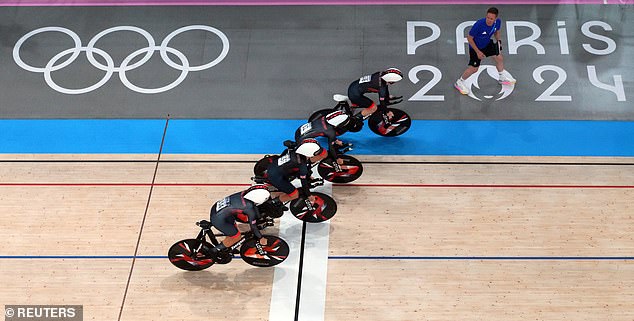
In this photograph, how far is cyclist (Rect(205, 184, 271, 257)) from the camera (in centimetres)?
1027

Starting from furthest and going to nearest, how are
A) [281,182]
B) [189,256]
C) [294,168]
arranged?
[281,182] → [294,168] → [189,256]

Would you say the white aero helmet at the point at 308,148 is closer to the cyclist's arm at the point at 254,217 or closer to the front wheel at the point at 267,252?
the cyclist's arm at the point at 254,217

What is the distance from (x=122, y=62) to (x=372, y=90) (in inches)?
172

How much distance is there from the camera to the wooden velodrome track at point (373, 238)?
34.8 ft

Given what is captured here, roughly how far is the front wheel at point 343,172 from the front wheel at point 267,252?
1461 mm

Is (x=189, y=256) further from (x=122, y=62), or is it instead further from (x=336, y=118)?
(x=122, y=62)

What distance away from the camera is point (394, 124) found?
1276 cm

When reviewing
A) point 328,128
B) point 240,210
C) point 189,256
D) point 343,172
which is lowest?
point 189,256

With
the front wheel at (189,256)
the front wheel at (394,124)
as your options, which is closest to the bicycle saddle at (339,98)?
the front wheel at (394,124)

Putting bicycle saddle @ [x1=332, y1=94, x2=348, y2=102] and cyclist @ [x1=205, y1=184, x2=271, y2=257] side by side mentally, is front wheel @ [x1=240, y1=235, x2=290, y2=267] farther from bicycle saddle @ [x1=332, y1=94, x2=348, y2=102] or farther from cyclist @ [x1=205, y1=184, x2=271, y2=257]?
bicycle saddle @ [x1=332, y1=94, x2=348, y2=102]

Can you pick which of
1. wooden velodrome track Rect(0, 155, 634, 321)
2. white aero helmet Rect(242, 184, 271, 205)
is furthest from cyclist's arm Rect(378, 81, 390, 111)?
white aero helmet Rect(242, 184, 271, 205)

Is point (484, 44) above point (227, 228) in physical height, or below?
above

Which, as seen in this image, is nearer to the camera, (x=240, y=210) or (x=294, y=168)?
(x=240, y=210)

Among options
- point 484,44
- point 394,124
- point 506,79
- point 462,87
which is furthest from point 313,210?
point 506,79
